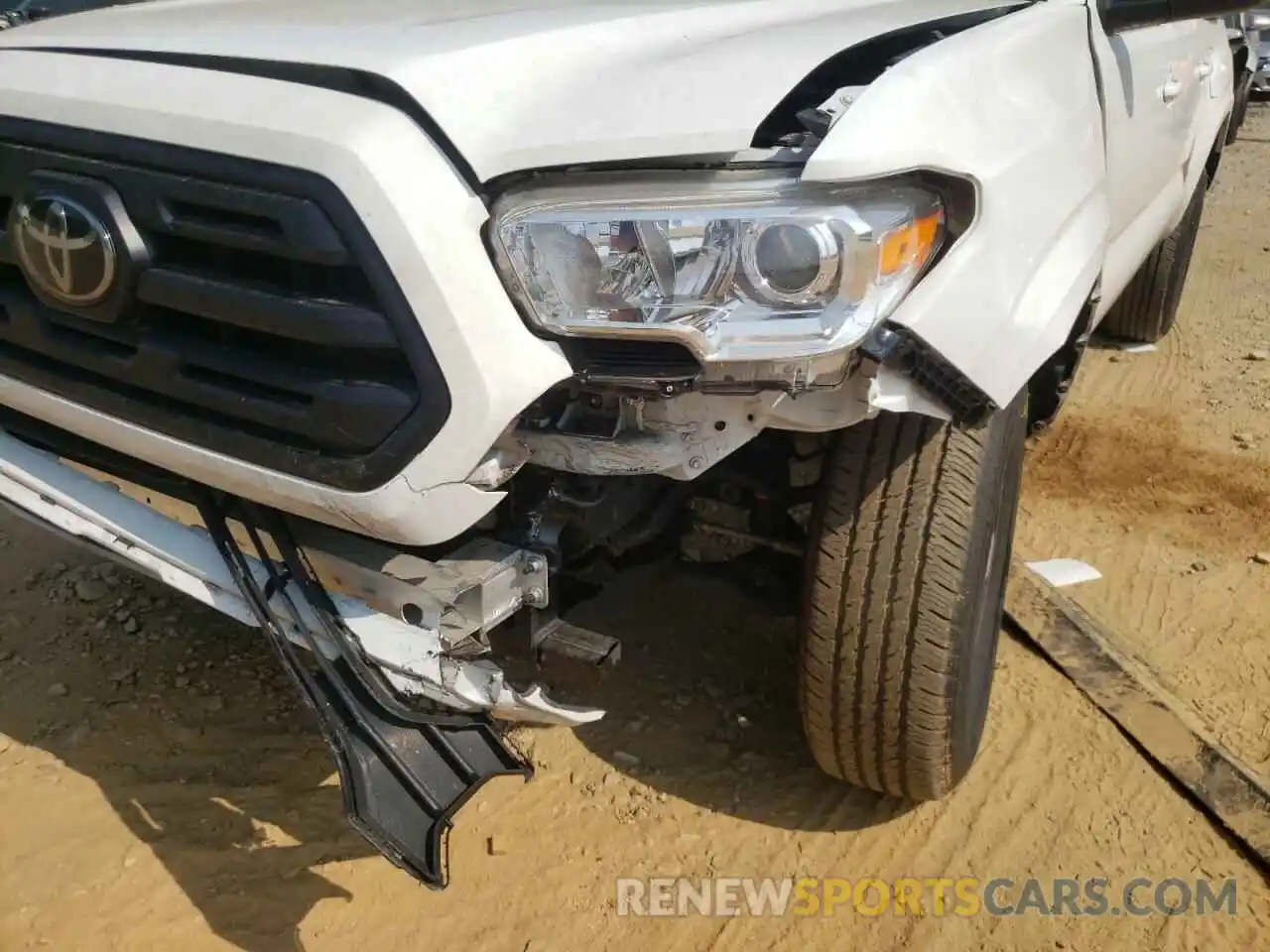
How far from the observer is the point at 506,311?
146 cm

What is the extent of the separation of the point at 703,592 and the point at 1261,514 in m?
1.95

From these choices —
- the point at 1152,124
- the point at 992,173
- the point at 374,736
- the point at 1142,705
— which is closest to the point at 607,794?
the point at 374,736

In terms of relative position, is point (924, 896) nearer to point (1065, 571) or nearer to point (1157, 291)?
point (1065, 571)

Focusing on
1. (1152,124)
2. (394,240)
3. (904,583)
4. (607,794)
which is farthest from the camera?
(1152,124)

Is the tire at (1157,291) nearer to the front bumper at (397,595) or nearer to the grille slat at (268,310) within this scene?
the front bumper at (397,595)

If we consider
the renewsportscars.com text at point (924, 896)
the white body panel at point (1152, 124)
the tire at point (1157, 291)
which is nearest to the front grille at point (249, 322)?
the renewsportscars.com text at point (924, 896)

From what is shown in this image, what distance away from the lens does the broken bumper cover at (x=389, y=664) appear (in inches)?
66.6

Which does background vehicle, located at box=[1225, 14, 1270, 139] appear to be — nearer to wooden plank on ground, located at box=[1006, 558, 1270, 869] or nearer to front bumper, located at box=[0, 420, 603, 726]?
wooden plank on ground, located at box=[1006, 558, 1270, 869]

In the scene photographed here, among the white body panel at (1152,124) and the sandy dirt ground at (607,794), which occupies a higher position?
the white body panel at (1152,124)

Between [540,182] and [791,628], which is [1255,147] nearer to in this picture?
[791,628]

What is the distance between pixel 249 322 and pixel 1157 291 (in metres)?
4.55

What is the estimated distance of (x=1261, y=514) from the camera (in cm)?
356

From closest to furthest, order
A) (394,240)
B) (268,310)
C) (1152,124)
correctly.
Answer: (394,240) → (268,310) → (1152,124)

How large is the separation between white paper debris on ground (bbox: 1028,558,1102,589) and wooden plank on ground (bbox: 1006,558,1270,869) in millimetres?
151
